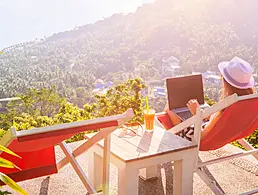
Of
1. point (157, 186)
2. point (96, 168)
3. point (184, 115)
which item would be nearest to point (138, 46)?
point (184, 115)

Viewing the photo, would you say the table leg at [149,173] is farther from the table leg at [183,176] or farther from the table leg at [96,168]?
the table leg at [183,176]

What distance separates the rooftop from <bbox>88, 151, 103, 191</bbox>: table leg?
0.12 metres

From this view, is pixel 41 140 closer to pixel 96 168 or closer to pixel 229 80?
pixel 96 168

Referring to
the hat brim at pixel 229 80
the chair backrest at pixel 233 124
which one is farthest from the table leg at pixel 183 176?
the hat brim at pixel 229 80

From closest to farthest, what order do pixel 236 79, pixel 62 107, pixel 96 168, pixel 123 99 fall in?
1. pixel 236 79
2. pixel 96 168
3. pixel 123 99
4. pixel 62 107

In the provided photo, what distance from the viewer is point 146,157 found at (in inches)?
106

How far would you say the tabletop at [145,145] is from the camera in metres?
2.72

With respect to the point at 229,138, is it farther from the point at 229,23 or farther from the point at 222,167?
the point at 229,23

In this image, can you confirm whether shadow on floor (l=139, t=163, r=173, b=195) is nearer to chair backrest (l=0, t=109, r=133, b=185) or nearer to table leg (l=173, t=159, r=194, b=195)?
table leg (l=173, t=159, r=194, b=195)

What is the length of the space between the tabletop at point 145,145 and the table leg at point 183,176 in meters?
0.11

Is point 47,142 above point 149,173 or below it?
above

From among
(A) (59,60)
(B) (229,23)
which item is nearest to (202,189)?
(A) (59,60)

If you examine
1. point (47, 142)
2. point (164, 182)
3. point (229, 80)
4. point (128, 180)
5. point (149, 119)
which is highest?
point (229, 80)

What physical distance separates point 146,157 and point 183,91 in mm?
1402
